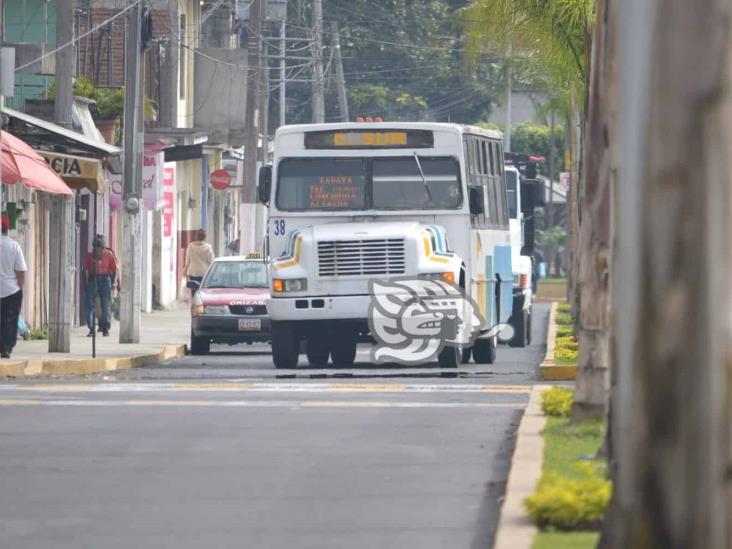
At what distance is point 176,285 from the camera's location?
49906 millimetres

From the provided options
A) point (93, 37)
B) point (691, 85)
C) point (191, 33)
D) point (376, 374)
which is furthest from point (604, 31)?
point (191, 33)

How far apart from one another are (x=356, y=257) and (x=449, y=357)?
1742mm

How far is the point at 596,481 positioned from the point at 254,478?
2470 mm

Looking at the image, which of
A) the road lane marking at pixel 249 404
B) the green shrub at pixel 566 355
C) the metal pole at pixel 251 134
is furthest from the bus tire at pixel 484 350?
the metal pole at pixel 251 134

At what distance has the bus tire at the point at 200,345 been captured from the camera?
2933 cm

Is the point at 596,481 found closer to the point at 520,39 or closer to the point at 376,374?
the point at 376,374

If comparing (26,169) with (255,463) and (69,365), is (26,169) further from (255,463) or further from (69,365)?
(255,463)

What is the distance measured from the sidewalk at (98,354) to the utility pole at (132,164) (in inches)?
36.7

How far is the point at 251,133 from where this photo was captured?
1735 inches

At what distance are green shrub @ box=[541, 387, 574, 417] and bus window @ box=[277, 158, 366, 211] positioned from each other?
884cm

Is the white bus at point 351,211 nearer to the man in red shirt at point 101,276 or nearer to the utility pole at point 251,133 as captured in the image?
the man in red shirt at point 101,276

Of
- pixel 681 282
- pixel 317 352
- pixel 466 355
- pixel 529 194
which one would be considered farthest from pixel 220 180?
pixel 681 282

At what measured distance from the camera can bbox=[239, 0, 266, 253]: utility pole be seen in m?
44.0

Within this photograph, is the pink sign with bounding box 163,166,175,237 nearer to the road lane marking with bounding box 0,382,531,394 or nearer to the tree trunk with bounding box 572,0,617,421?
the road lane marking with bounding box 0,382,531,394
